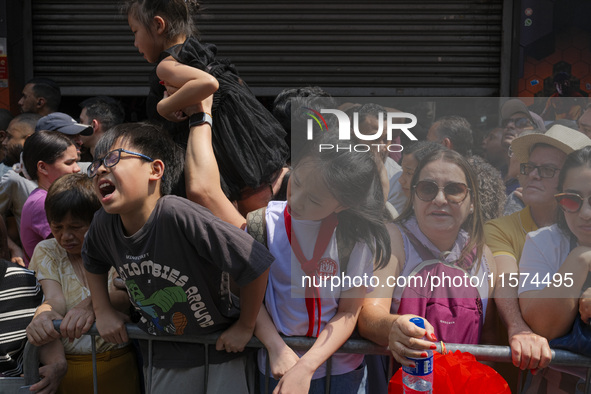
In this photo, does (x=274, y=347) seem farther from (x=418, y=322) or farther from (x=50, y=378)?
(x=50, y=378)

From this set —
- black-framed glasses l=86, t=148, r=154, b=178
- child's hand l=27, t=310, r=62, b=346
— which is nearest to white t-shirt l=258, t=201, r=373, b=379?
black-framed glasses l=86, t=148, r=154, b=178

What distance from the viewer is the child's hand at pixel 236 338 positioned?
7.07 feet

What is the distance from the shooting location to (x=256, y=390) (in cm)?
236

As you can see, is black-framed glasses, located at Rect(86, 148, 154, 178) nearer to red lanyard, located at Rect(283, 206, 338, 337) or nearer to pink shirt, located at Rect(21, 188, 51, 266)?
red lanyard, located at Rect(283, 206, 338, 337)

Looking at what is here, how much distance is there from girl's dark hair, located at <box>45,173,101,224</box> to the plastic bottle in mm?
1472

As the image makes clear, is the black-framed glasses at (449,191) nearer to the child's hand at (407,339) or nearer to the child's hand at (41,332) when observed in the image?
the child's hand at (407,339)

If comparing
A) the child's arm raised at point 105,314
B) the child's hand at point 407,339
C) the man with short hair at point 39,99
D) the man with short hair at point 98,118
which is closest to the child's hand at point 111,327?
the child's arm raised at point 105,314

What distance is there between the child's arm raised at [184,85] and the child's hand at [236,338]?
2.74 feet

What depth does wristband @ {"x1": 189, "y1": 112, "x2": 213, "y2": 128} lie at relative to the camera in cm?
233

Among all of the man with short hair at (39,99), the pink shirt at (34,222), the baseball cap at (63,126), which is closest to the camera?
the pink shirt at (34,222)

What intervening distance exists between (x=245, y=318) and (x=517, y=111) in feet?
4.65

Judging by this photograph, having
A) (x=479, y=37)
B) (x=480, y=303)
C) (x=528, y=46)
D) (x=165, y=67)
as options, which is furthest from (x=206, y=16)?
(x=480, y=303)

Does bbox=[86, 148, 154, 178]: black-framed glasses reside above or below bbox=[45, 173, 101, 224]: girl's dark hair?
above

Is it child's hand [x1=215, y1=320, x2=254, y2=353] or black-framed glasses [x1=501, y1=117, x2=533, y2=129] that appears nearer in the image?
child's hand [x1=215, y1=320, x2=254, y2=353]
